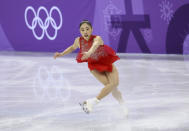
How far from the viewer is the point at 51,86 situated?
6809 mm

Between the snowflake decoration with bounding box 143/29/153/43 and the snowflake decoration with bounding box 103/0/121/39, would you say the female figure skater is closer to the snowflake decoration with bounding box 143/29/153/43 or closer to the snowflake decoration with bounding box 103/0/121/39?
the snowflake decoration with bounding box 143/29/153/43

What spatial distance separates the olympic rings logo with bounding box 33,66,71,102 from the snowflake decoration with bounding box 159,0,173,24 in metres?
4.54

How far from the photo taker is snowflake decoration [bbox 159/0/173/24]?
11.9 meters

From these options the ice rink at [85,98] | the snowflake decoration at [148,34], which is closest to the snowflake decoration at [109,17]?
the snowflake decoration at [148,34]

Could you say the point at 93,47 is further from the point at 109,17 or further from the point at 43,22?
the point at 43,22

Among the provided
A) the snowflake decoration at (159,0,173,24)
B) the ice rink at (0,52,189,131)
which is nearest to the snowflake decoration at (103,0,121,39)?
the snowflake decoration at (159,0,173,24)

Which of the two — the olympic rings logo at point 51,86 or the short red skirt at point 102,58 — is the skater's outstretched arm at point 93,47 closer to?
the short red skirt at point 102,58

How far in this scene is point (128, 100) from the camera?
5402 mm

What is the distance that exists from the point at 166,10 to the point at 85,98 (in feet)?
23.4

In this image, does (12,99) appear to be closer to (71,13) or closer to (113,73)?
(113,73)

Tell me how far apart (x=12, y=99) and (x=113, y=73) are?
1956mm

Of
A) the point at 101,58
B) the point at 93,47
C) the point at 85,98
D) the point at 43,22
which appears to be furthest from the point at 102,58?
the point at 43,22

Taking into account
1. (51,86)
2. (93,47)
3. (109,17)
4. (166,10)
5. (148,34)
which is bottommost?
(148,34)

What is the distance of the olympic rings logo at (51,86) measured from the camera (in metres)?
5.82
